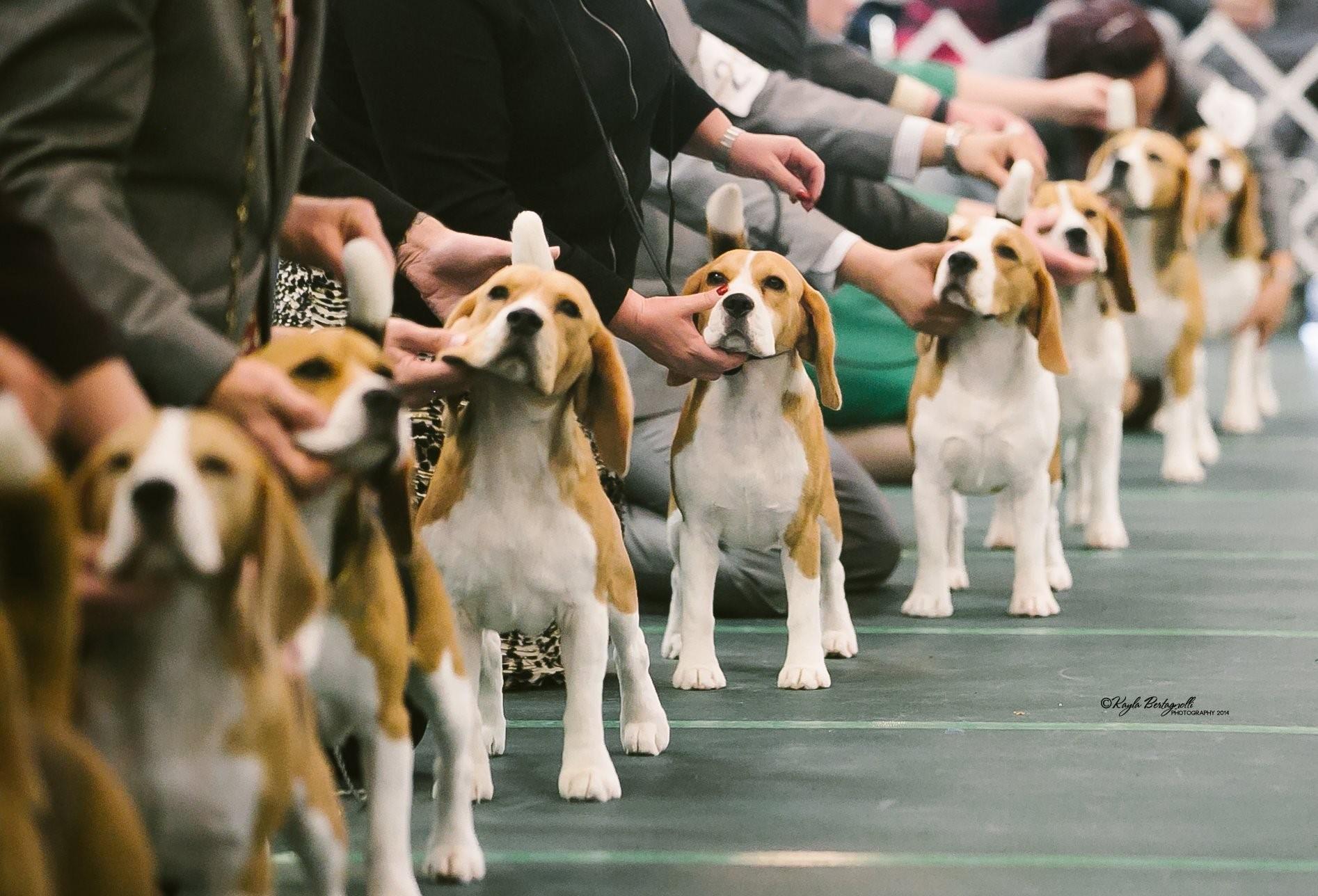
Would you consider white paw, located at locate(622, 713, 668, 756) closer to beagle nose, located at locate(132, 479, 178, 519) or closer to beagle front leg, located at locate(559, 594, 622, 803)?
beagle front leg, located at locate(559, 594, 622, 803)

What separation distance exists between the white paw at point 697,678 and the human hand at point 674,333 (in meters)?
0.53

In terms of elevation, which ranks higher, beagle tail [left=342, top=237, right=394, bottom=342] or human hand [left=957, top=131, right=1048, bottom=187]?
beagle tail [left=342, top=237, right=394, bottom=342]

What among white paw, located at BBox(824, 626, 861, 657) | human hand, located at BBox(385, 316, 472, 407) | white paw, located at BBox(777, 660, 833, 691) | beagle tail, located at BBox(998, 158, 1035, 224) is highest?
human hand, located at BBox(385, 316, 472, 407)

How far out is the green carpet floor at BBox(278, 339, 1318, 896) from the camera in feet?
7.45

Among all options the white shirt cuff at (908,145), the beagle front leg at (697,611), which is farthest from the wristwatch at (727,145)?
the white shirt cuff at (908,145)

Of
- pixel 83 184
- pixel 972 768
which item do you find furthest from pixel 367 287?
pixel 972 768

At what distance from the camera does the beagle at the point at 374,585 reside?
1833 mm

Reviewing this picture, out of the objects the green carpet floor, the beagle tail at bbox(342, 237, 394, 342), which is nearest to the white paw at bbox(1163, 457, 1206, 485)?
the green carpet floor

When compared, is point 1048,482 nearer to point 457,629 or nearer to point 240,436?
point 457,629

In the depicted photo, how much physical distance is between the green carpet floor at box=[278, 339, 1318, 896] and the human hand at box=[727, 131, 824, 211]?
2.99 feet

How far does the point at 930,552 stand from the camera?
3986mm

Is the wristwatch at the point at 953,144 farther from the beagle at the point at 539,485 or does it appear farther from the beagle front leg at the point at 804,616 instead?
the beagle at the point at 539,485

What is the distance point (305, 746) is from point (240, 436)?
1.12 ft

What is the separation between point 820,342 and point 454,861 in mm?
1369
